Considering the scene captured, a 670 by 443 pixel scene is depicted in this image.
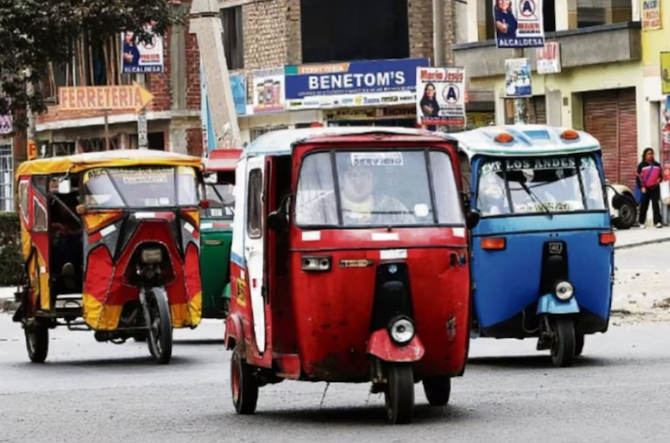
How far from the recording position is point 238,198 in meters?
15.8

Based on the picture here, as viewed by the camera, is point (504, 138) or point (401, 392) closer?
point (401, 392)

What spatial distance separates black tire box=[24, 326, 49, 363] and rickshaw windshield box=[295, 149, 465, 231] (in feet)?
27.7

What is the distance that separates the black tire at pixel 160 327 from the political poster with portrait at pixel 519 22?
12479mm

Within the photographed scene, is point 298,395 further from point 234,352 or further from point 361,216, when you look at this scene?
point 361,216

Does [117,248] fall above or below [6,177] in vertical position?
above

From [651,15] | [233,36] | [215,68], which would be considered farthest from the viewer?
[233,36]

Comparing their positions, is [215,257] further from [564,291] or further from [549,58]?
[549,58]

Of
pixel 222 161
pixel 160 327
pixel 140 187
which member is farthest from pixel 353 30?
pixel 160 327

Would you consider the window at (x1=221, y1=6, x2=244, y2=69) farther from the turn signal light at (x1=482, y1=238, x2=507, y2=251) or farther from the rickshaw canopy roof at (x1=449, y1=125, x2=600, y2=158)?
the turn signal light at (x1=482, y1=238, x2=507, y2=251)

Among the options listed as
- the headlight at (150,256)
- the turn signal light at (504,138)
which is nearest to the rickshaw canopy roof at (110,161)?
the headlight at (150,256)

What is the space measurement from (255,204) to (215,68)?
54.1ft

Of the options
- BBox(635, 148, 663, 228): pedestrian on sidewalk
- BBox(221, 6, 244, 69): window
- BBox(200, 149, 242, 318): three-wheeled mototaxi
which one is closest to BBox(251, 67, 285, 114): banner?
BBox(221, 6, 244, 69): window

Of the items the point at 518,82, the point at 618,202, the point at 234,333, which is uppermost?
the point at 518,82

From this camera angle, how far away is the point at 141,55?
3944cm
